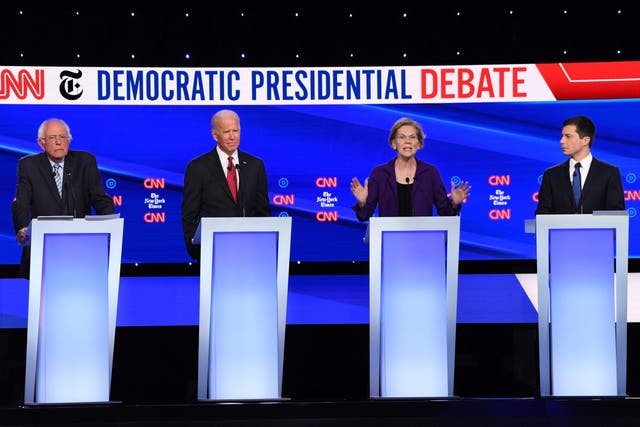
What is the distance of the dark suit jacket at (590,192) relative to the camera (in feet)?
14.4

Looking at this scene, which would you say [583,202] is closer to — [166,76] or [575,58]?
[575,58]

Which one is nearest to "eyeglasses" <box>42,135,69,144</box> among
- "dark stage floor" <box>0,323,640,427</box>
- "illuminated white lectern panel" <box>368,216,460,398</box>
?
"dark stage floor" <box>0,323,640,427</box>

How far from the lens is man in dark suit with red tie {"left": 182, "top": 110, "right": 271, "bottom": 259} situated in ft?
15.0

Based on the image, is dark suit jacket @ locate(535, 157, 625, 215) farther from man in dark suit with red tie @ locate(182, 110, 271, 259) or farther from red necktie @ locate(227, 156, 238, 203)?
red necktie @ locate(227, 156, 238, 203)

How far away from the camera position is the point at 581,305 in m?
3.61

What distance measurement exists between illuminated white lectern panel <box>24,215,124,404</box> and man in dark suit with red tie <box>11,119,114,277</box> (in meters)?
1.16

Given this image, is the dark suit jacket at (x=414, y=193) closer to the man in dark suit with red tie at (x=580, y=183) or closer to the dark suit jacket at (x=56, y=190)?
the man in dark suit with red tie at (x=580, y=183)

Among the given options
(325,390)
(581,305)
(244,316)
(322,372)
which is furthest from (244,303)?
(581,305)

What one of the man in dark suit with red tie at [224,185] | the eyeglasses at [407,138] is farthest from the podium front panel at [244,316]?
the eyeglasses at [407,138]

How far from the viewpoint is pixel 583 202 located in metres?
4.41

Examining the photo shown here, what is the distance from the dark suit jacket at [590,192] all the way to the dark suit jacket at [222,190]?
131cm

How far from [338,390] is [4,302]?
3.86 m

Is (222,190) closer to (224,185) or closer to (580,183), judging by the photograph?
(224,185)

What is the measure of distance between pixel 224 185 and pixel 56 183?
0.95m
